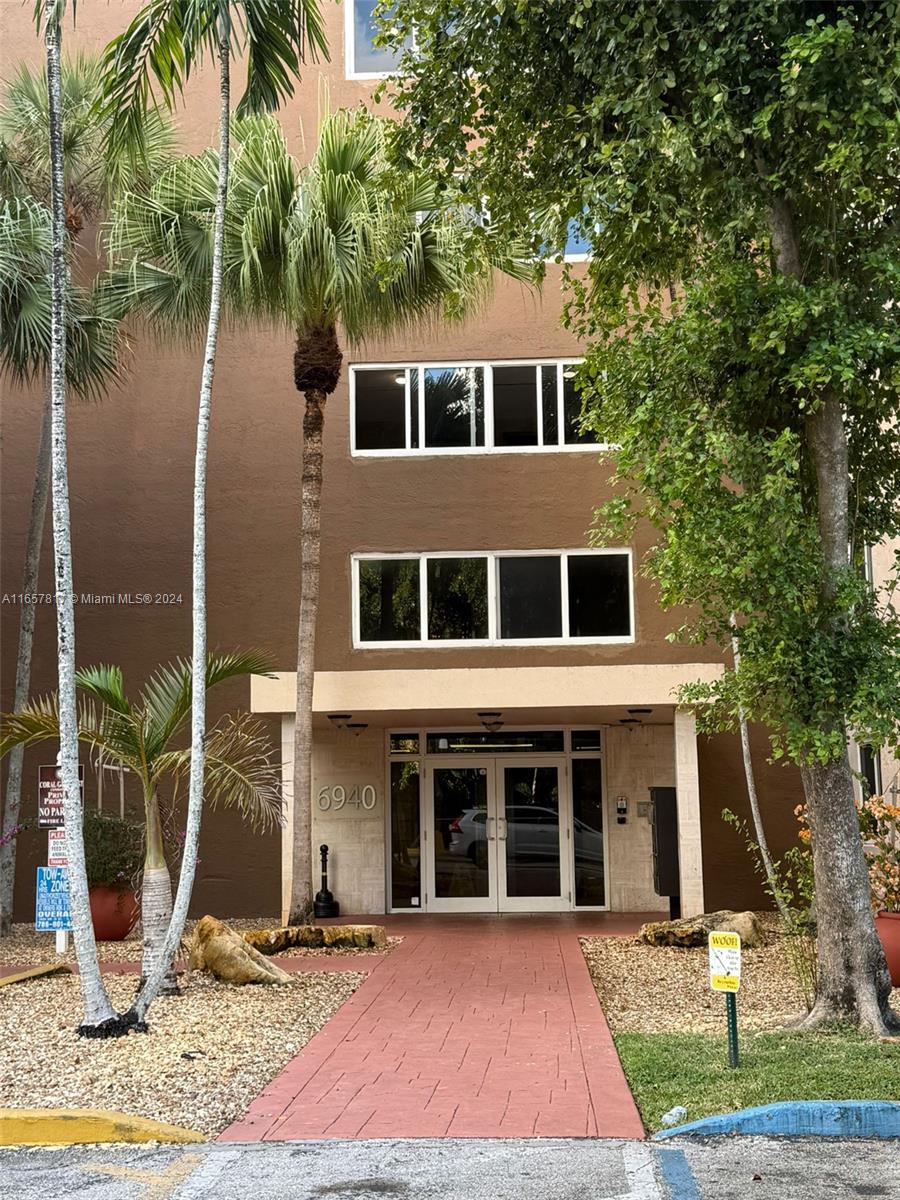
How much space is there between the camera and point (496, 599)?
17125 mm

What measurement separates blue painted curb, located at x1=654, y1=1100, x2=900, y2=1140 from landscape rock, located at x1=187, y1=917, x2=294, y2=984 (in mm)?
5591

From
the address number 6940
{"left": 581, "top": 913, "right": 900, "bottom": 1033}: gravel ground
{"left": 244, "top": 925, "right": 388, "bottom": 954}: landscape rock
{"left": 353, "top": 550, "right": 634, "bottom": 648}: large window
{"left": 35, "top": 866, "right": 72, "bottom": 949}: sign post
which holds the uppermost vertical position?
{"left": 353, "top": 550, "right": 634, "bottom": 648}: large window

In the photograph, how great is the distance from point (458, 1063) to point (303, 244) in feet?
27.6

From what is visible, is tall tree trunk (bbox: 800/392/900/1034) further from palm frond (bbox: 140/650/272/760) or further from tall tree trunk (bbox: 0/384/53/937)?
tall tree trunk (bbox: 0/384/53/937)

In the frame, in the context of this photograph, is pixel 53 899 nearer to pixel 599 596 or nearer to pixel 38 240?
pixel 38 240

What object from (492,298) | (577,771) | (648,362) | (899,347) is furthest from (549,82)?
(577,771)

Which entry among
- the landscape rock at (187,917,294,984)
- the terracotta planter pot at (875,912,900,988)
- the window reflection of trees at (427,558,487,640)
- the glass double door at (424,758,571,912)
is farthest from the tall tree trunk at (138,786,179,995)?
the glass double door at (424,758,571,912)

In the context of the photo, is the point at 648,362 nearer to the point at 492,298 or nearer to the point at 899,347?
the point at 899,347

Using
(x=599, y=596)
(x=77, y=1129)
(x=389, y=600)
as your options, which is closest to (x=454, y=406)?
(x=389, y=600)

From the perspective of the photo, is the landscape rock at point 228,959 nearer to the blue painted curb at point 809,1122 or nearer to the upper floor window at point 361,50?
the blue painted curb at point 809,1122

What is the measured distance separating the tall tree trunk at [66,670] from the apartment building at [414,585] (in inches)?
287

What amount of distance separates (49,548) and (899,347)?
12415 mm

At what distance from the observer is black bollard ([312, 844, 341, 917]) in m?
17.4

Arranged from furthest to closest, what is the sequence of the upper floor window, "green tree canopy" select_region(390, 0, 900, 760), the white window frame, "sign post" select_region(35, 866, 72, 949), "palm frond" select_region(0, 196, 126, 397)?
the upper floor window → the white window frame → "palm frond" select_region(0, 196, 126, 397) → "sign post" select_region(35, 866, 72, 949) → "green tree canopy" select_region(390, 0, 900, 760)
